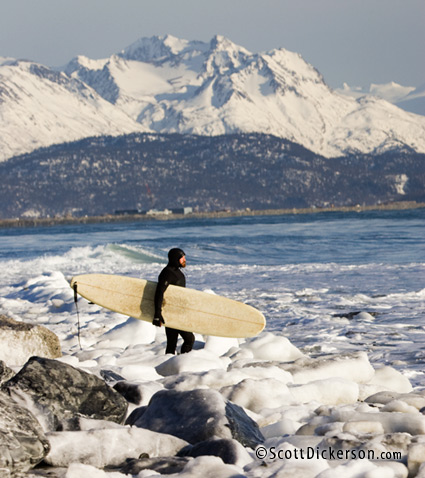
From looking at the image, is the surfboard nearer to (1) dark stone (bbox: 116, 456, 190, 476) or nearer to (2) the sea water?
(2) the sea water

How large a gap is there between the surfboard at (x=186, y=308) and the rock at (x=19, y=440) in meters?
5.71

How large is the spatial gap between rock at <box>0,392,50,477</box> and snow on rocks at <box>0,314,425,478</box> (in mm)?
29

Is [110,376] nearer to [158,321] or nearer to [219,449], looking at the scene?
[158,321]

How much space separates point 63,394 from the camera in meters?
7.93

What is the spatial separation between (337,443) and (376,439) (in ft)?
1.17

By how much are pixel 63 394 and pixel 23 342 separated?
3.50m

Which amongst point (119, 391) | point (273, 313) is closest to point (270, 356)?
point (119, 391)

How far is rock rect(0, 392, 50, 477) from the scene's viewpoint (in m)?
6.34

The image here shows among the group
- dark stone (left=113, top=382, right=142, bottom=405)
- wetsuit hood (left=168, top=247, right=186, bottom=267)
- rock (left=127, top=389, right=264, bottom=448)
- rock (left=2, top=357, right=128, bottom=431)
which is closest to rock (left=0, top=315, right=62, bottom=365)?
wetsuit hood (left=168, top=247, right=186, bottom=267)

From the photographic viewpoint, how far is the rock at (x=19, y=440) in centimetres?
634

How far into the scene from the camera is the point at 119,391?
8.88 m

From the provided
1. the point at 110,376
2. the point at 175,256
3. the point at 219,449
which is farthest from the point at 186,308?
the point at 219,449

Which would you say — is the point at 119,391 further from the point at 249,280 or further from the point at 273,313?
the point at 249,280

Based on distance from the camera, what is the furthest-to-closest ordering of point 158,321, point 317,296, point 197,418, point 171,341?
1. point 317,296
2. point 171,341
3. point 158,321
4. point 197,418
